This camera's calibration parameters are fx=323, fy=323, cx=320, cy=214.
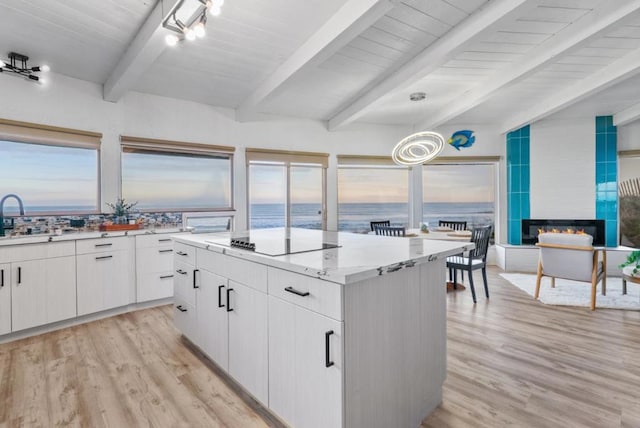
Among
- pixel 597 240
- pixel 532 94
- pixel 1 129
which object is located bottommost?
pixel 597 240

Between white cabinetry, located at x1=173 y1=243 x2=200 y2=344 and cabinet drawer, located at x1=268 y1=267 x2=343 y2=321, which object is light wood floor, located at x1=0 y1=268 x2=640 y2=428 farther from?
cabinet drawer, located at x1=268 y1=267 x2=343 y2=321

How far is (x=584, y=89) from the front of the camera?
3994mm

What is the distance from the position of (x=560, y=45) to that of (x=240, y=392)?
3.94 metres

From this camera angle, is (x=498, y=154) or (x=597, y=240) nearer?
(x=597, y=240)

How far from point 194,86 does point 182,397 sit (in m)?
3.32

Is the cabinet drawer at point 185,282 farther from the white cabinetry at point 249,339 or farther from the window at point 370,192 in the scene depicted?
the window at point 370,192

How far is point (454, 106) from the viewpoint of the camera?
473cm

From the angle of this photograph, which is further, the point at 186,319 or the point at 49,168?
the point at 49,168

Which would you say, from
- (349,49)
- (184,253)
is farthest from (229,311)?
(349,49)

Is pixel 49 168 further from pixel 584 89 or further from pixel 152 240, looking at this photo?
pixel 584 89

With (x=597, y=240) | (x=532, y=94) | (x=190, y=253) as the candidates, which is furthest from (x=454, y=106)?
(x=190, y=253)

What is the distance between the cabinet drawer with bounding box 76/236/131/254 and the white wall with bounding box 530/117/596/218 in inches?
243

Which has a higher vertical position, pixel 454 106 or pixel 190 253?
pixel 454 106

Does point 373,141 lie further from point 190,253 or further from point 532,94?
point 190,253
